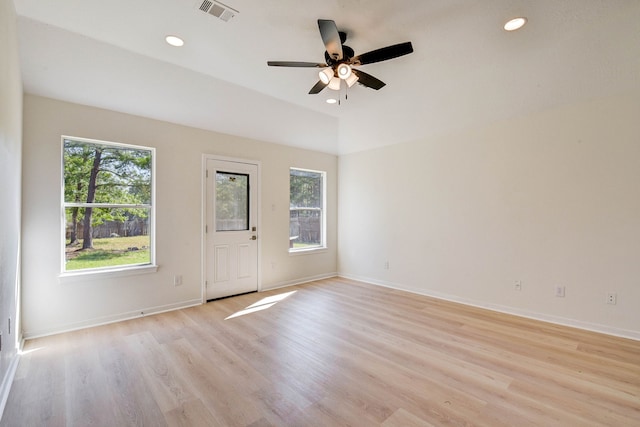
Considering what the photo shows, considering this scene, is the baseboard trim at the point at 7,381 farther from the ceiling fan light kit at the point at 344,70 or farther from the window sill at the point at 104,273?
the ceiling fan light kit at the point at 344,70

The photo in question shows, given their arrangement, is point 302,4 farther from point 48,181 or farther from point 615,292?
point 615,292

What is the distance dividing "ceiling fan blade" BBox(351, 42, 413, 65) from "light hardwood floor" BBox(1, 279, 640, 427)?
2.48 meters

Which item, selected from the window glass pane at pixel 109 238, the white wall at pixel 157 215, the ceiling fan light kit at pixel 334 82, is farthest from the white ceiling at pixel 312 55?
the window glass pane at pixel 109 238

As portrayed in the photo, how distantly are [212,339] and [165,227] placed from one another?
5.53ft

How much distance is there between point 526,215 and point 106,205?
16.8 feet

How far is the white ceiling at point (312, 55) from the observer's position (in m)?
2.24

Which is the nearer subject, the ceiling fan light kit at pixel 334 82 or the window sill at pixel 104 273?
the ceiling fan light kit at pixel 334 82

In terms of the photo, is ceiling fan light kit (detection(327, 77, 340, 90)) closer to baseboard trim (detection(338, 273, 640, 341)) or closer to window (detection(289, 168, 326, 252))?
window (detection(289, 168, 326, 252))

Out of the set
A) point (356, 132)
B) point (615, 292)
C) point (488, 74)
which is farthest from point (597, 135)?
point (356, 132)

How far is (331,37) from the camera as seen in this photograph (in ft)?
6.85

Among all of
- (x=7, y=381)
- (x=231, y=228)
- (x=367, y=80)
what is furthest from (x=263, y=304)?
(x=367, y=80)

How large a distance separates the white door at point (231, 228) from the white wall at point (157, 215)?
163 mm

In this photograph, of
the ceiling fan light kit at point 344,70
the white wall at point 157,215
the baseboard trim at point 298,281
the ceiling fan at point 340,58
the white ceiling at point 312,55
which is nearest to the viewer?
the ceiling fan at point 340,58

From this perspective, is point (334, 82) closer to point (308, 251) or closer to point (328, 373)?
point (328, 373)
